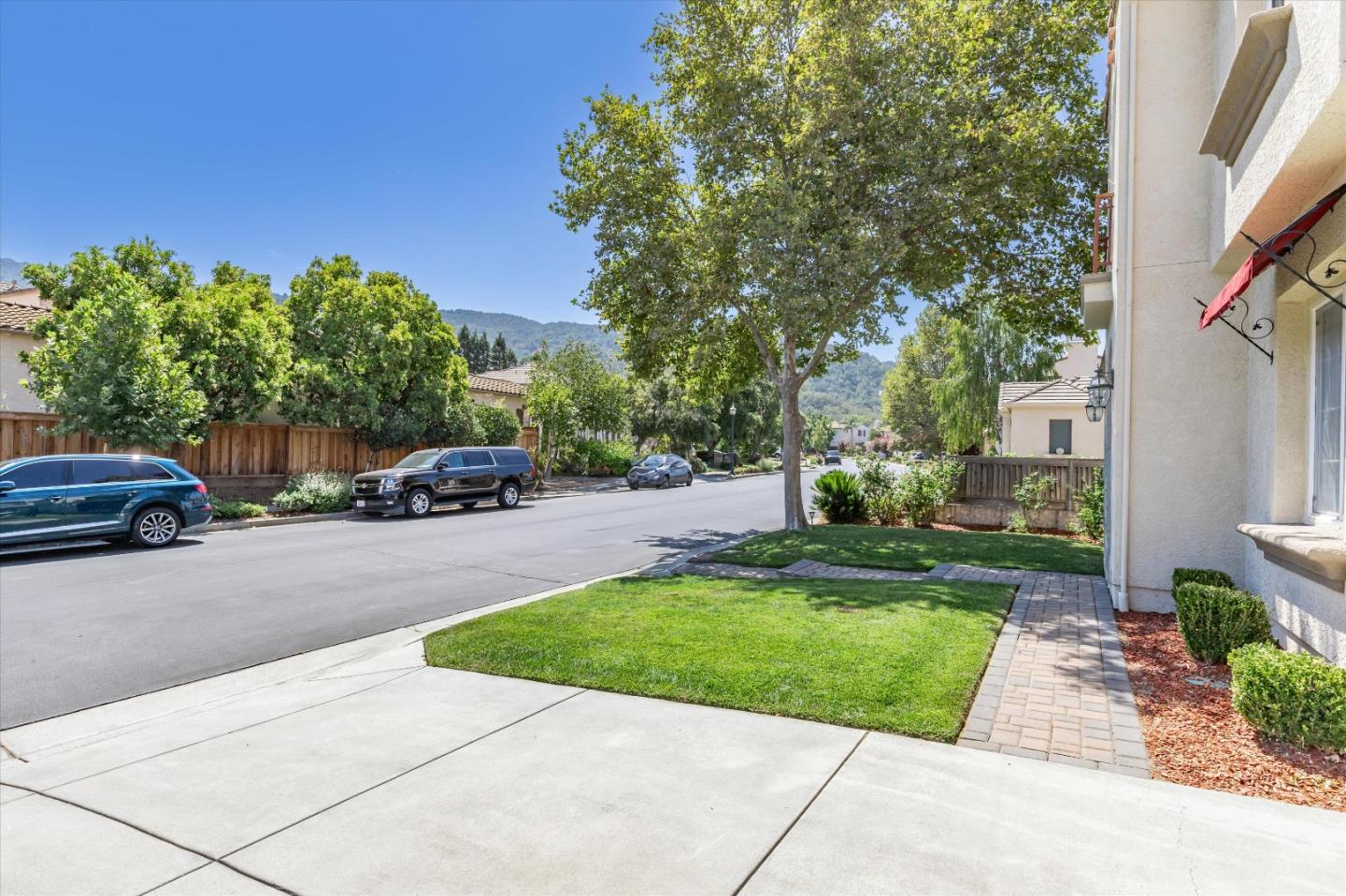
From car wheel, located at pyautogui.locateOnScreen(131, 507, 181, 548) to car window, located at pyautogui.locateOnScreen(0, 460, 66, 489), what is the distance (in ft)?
4.20

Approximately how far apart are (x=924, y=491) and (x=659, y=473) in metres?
15.7

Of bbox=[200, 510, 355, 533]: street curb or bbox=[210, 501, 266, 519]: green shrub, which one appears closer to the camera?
bbox=[200, 510, 355, 533]: street curb

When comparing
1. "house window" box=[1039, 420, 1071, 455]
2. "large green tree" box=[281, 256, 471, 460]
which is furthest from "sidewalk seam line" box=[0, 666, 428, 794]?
"house window" box=[1039, 420, 1071, 455]

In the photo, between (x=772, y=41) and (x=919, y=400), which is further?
(x=919, y=400)

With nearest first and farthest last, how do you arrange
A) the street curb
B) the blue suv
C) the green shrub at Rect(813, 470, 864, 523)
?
the blue suv < the street curb < the green shrub at Rect(813, 470, 864, 523)

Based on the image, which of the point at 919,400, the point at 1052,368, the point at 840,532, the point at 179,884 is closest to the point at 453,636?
the point at 179,884

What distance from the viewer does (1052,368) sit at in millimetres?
37531

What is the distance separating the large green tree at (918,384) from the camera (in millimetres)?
50938

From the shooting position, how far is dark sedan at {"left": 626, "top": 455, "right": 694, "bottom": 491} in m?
29.7

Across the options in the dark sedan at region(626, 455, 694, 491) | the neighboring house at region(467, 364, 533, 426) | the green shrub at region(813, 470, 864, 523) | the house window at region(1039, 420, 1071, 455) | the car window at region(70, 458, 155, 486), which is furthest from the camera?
the neighboring house at region(467, 364, 533, 426)

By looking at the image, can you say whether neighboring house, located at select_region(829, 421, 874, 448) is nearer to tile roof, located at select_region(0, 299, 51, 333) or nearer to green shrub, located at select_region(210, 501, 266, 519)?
tile roof, located at select_region(0, 299, 51, 333)

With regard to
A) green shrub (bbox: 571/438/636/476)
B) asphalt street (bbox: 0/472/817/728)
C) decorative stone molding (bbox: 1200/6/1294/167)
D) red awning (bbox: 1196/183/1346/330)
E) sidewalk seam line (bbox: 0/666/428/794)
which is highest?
decorative stone molding (bbox: 1200/6/1294/167)

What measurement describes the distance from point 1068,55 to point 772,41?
5.83 metres

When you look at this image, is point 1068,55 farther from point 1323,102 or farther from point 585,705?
point 585,705
